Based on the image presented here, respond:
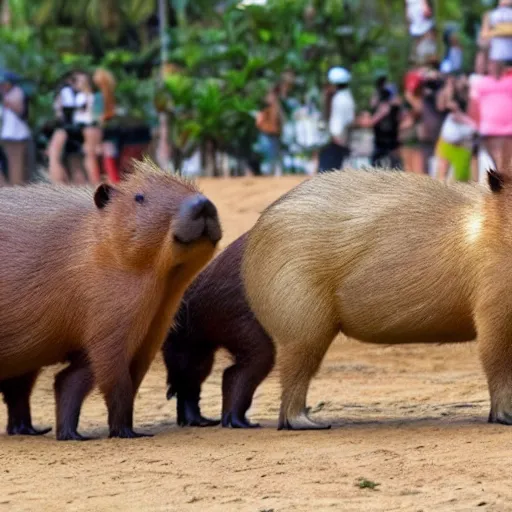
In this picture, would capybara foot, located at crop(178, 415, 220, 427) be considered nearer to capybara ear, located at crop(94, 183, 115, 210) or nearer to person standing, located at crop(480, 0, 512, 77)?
capybara ear, located at crop(94, 183, 115, 210)

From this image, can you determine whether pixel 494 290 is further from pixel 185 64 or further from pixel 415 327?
pixel 185 64

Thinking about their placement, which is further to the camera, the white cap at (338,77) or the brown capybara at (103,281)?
the white cap at (338,77)

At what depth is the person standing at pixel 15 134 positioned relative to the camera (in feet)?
56.4

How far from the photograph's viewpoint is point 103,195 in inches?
295

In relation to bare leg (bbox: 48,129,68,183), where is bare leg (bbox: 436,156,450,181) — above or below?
below

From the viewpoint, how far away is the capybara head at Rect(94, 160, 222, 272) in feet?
23.4

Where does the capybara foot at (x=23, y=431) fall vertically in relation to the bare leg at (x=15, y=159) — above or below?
below

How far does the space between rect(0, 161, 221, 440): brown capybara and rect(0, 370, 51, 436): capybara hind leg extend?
31 cm

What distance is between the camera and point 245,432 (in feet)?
24.3

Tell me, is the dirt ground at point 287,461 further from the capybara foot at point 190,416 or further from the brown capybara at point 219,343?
the brown capybara at point 219,343

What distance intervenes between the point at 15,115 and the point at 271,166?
3.78 meters

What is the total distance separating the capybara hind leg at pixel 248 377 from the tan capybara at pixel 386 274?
0.23m

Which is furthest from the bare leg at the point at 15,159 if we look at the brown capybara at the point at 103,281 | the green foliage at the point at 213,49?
the brown capybara at the point at 103,281

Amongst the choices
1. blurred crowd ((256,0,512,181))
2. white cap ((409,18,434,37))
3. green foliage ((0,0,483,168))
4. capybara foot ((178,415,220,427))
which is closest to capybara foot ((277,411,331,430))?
capybara foot ((178,415,220,427))
